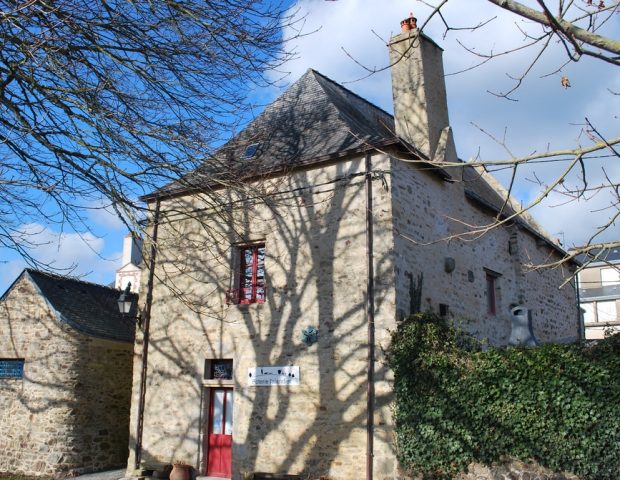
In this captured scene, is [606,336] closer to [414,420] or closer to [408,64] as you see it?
[414,420]

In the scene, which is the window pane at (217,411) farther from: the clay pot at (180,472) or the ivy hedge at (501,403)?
the ivy hedge at (501,403)

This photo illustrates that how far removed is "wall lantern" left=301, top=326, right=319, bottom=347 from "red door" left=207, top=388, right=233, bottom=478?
2098 millimetres

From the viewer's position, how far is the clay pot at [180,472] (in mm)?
11117

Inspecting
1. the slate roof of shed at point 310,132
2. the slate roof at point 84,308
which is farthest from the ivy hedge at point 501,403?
the slate roof at point 84,308

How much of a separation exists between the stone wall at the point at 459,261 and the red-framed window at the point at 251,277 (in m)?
2.97

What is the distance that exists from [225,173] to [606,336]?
6232mm

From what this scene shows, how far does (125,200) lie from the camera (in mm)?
7215

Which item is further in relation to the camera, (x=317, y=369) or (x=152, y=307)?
(x=152, y=307)

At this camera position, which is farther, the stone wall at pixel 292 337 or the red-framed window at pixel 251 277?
the red-framed window at pixel 251 277

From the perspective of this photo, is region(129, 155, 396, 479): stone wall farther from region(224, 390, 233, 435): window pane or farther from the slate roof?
the slate roof

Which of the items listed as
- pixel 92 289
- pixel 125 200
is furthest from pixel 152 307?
pixel 125 200

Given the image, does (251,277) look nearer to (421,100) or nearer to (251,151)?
(251,151)

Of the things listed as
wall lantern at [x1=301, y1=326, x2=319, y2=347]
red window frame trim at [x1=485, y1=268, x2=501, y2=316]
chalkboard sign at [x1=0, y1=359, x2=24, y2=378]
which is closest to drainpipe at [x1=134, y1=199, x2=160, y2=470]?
chalkboard sign at [x1=0, y1=359, x2=24, y2=378]

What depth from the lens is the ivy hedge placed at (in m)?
8.20
